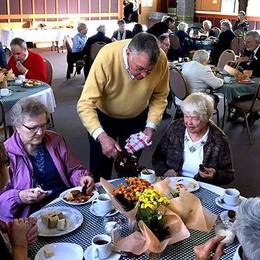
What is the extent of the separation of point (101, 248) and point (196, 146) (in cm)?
115

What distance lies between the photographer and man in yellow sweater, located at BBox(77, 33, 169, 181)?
2199 millimetres

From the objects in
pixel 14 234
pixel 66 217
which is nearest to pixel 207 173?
pixel 66 217

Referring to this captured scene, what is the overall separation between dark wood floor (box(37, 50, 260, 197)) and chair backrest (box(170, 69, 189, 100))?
565 millimetres

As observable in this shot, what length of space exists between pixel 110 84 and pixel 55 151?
0.56 m

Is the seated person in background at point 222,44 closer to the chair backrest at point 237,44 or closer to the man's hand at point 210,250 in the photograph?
the chair backrest at point 237,44

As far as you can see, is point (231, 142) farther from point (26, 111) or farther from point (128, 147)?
point (26, 111)

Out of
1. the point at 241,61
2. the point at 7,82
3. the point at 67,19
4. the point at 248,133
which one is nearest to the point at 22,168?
the point at 7,82

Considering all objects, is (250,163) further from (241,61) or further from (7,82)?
(7,82)

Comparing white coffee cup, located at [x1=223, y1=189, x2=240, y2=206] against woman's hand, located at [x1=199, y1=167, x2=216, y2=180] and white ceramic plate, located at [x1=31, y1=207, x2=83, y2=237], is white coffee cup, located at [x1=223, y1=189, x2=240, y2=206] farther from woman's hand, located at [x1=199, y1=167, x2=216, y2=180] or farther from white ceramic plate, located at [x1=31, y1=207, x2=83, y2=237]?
white ceramic plate, located at [x1=31, y1=207, x2=83, y2=237]

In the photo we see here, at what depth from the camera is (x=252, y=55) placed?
568 cm

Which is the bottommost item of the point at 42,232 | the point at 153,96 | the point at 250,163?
the point at 250,163

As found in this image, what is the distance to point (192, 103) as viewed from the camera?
7.79 feet

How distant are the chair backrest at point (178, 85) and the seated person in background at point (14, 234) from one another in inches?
128

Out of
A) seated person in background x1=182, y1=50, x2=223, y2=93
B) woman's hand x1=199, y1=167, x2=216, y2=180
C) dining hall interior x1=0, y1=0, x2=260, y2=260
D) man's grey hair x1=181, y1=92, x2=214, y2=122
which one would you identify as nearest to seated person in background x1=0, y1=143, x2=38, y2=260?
dining hall interior x1=0, y1=0, x2=260, y2=260
